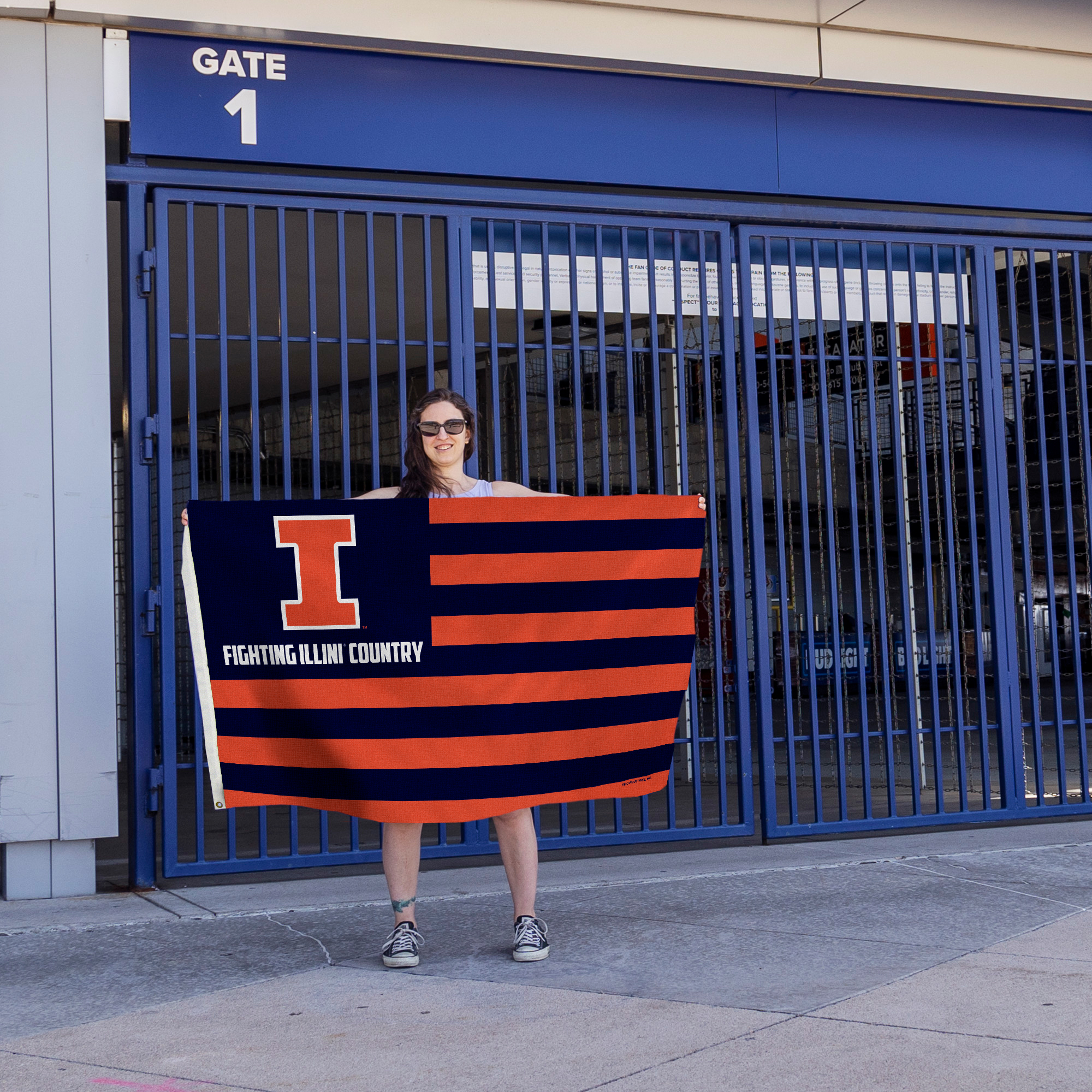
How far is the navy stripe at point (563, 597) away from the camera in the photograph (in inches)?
165

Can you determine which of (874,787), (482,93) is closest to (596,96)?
(482,93)

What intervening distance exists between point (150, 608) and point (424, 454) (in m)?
1.75

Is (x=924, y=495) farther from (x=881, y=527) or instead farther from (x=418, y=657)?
(x=418, y=657)

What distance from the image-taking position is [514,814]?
162 inches

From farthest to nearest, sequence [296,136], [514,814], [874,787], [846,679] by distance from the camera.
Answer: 1. [874,787]
2. [846,679]
3. [296,136]
4. [514,814]

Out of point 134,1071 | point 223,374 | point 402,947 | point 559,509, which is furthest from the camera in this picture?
point 223,374

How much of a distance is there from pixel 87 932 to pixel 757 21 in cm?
482

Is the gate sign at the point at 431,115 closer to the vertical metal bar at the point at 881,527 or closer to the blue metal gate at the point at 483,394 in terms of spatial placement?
the blue metal gate at the point at 483,394

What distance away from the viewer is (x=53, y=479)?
525cm

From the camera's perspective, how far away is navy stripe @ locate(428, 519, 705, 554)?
4.22 m

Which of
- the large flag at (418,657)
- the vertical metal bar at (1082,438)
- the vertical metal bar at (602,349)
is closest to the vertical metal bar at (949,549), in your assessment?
the vertical metal bar at (1082,438)

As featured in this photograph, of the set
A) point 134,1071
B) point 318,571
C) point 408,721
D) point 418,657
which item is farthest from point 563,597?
point 134,1071

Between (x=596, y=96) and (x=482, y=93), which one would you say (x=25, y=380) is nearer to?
(x=482, y=93)

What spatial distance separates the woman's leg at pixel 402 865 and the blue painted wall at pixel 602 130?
2991 mm
